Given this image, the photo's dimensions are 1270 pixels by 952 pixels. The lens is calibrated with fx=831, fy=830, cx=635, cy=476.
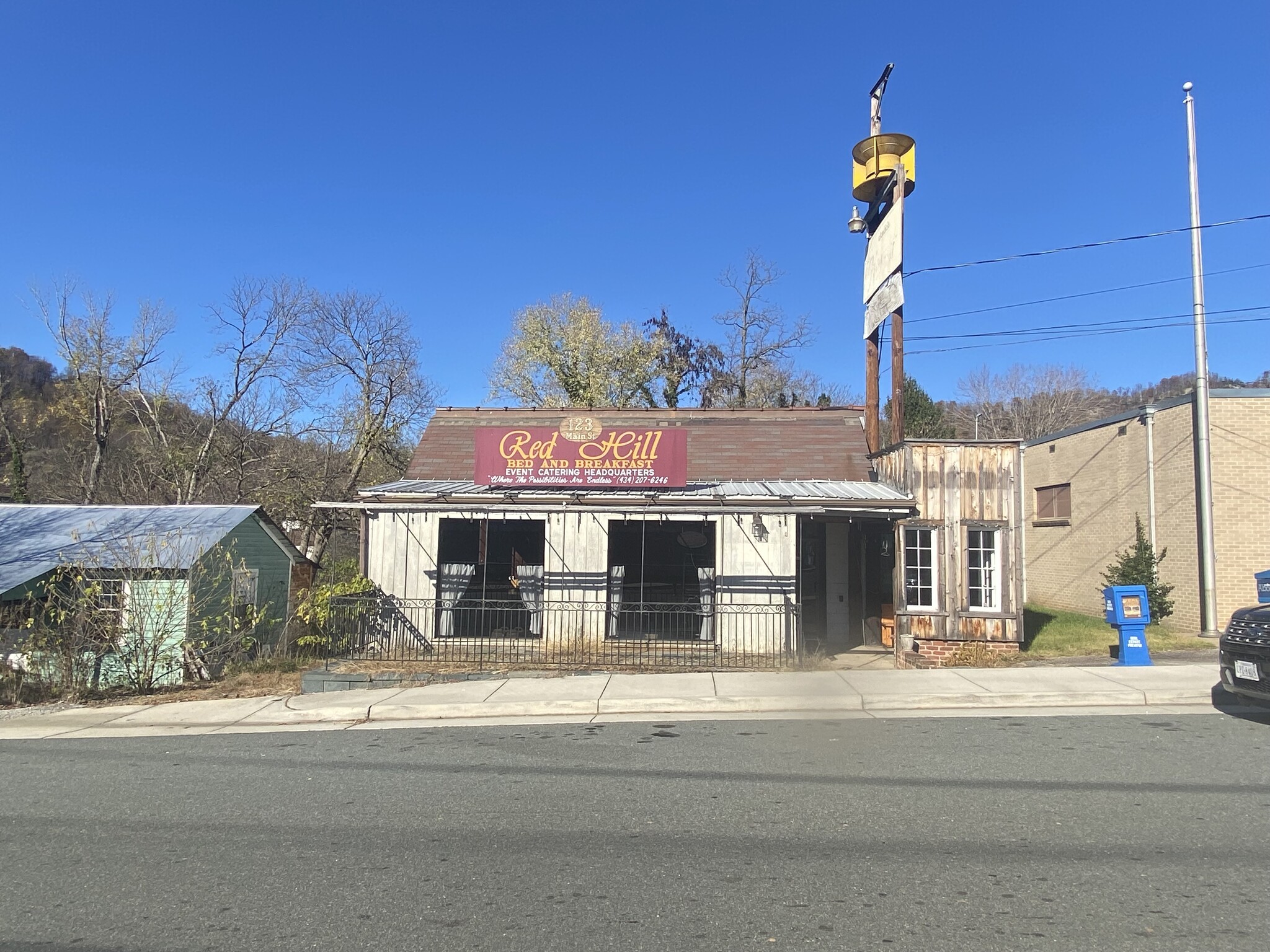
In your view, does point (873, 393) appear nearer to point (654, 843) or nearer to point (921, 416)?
point (654, 843)

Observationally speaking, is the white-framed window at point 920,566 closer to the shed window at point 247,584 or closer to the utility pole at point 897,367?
the utility pole at point 897,367

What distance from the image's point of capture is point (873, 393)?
16.6 m

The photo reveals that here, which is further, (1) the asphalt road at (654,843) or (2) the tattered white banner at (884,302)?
(2) the tattered white banner at (884,302)

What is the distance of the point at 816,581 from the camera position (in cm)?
1606

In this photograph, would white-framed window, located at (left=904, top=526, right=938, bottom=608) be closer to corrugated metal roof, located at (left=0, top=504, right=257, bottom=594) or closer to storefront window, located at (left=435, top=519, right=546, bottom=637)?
storefront window, located at (left=435, top=519, right=546, bottom=637)

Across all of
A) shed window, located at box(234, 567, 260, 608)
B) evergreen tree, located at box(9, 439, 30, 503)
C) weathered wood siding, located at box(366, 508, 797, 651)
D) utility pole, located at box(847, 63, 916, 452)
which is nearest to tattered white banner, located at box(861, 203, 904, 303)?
utility pole, located at box(847, 63, 916, 452)

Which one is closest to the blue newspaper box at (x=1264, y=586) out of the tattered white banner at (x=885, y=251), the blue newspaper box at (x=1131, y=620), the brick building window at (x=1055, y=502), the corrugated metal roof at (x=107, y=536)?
the blue newspaper box at (x=1131, y=620)

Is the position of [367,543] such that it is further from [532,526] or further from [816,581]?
[816,581]

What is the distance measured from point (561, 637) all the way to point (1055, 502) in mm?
14892

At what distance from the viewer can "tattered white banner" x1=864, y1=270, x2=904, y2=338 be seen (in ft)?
50.2

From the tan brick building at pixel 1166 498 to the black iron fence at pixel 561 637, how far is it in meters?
8.60

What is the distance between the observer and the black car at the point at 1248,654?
26.6 feet

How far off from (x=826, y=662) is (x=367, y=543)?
7916 mm

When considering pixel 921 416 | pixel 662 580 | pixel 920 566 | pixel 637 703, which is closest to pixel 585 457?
pixel 662 580
